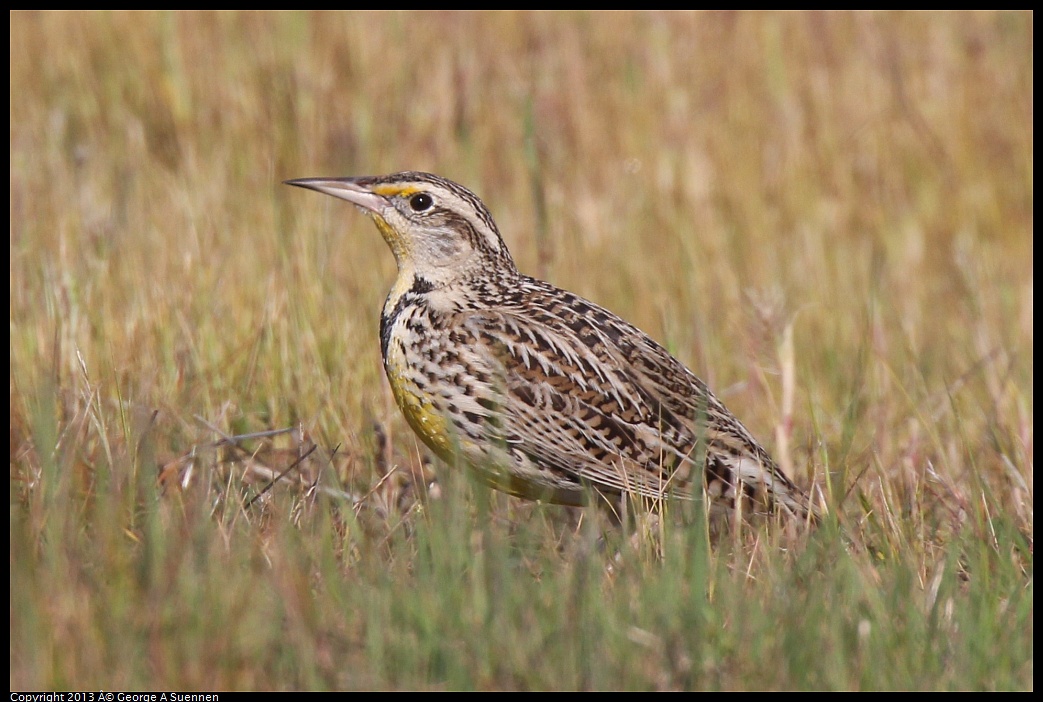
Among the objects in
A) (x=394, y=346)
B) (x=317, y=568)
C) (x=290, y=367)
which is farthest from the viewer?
(x=290, y=367)

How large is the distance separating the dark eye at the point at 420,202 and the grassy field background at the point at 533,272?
0.74m

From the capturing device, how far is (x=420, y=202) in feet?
15.1

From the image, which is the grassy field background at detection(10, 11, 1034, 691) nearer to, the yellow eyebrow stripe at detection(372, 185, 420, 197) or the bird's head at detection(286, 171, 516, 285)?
the bird's head at detection(286, 171, 516, 285)

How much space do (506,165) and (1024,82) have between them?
2.84 metres

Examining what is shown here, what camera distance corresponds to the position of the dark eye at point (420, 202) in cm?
459

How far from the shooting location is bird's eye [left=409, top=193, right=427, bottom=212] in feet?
15.1

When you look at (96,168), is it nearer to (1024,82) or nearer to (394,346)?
(394,346)

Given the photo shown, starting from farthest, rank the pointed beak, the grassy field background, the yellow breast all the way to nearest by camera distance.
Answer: the pointed beak, the yellow breast, the grassy field background

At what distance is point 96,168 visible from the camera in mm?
6859

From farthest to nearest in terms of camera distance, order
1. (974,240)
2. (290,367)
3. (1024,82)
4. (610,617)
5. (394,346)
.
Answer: (1024,82)
(974,240)
(290,367)
(394,346)
(610,617)

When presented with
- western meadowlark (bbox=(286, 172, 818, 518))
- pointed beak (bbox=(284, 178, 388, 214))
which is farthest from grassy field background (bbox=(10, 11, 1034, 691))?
pointed beak (bbox=(284, 178, 388, 214))

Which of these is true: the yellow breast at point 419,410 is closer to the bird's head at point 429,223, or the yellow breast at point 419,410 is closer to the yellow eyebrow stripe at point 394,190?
the bird's head at point 429,223

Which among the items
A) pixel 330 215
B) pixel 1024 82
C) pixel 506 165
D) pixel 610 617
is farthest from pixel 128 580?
pixel 1024 82

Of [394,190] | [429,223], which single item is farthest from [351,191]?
[429,223]
